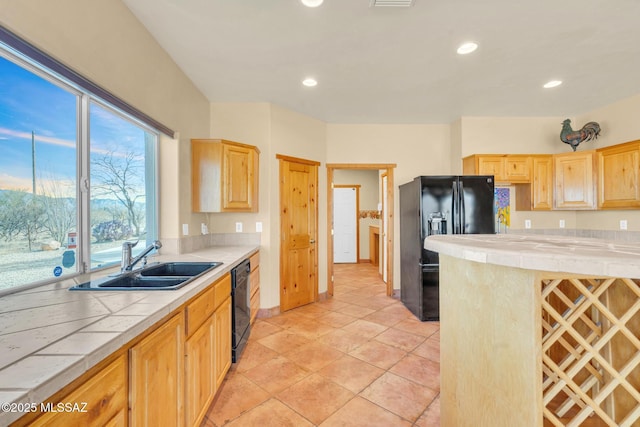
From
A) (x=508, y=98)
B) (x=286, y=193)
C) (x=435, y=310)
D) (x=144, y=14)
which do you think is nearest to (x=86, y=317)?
(x=144, y=14)

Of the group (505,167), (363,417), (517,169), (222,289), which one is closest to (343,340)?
(363,417)

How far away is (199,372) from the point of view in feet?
5.00

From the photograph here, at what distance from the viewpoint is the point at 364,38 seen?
7.07 feet

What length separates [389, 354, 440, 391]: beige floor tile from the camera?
2.09 metres

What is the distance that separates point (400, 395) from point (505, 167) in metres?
3.19

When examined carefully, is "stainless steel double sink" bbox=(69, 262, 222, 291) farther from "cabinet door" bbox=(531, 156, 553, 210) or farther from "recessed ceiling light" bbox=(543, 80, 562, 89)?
"cabinet door" bbox=(531, 156, 553, 210)

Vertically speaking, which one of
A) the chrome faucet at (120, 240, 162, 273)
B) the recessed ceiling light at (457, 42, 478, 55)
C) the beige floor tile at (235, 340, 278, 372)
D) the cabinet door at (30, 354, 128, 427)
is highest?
the recessed ceiling light at (457, 42, 478, 55)

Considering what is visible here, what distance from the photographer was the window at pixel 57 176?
126cm

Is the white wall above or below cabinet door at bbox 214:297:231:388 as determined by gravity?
above

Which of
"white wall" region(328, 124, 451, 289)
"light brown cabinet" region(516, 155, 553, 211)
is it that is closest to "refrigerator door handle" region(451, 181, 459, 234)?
"white wall" region(328, 124, 451, 289)

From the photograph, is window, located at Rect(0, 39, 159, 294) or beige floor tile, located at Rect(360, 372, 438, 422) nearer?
window, located at Rect(0, 39, 159, 294)

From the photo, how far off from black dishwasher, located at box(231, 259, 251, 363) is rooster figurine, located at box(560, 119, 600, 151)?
428 centimetres

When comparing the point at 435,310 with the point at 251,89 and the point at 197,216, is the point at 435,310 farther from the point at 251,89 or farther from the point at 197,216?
the point at 251,89

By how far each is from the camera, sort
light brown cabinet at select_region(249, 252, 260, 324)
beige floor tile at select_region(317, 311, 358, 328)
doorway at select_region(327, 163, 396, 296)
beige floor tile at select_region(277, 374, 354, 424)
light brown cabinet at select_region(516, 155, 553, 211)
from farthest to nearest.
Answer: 1. doorway at select_region(327, 163, 396, 296)
2. light brown cabinet at select_region(516, 155, 553, 211)
3. beige floor tile at select_region(317, 311, 358, 328)
4. light brown cabinet at select_region(249, 252, 260, 324)
5. beige floor tile at select_region(277, 374, 354, 424)
